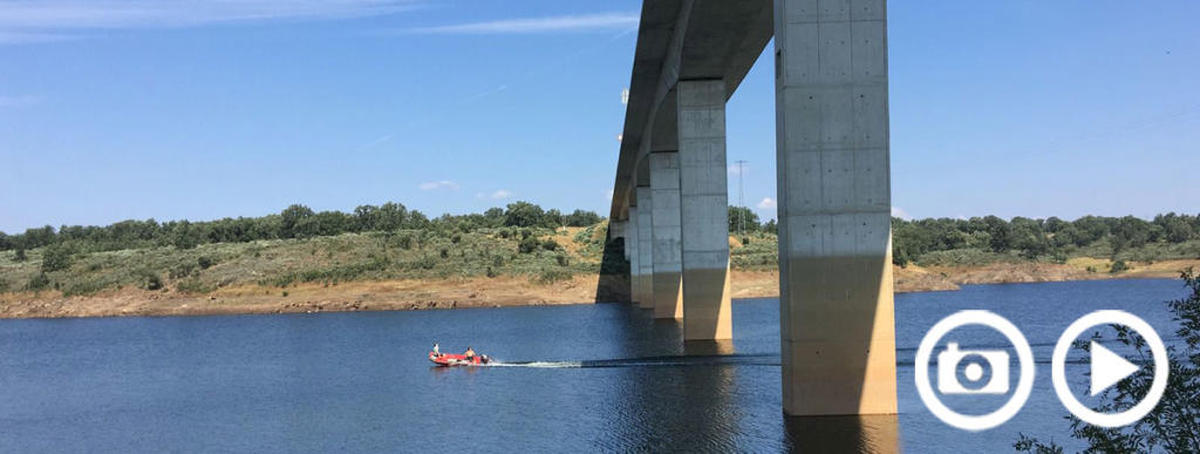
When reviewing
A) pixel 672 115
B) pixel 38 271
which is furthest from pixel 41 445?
pixel 38 271

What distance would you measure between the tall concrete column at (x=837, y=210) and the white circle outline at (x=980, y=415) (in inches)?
70.8

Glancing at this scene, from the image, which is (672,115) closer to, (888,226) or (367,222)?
(888,226)

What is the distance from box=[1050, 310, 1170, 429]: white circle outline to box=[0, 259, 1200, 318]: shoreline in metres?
40.2

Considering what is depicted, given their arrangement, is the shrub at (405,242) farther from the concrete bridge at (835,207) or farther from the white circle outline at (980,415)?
the concrete bridge at (835,207)

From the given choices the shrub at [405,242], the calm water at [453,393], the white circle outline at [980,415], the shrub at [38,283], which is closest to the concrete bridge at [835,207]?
the calm water at [453,393]

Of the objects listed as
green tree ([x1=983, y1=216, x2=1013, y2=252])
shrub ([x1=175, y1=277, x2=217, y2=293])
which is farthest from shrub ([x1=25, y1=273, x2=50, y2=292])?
green tree ([x1=983, y1=216, x2=1013, y2=252])

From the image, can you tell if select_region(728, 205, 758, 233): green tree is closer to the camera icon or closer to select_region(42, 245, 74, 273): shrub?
select_region(42, 245, 74, 273): shrub

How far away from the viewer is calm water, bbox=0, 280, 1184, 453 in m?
24.0

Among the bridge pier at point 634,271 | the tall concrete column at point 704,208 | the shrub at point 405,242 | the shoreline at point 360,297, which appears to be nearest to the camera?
the tall concrete column at point 704,208

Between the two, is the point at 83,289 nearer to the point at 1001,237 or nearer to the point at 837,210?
the point at 837,210

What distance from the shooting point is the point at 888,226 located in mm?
23375

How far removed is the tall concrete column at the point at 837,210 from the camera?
23219 millimetres

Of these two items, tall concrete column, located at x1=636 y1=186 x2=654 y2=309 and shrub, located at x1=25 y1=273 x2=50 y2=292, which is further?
shrub, located at x1=25 y1=273 x2=50 y2=292

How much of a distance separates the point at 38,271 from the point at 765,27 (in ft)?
322
